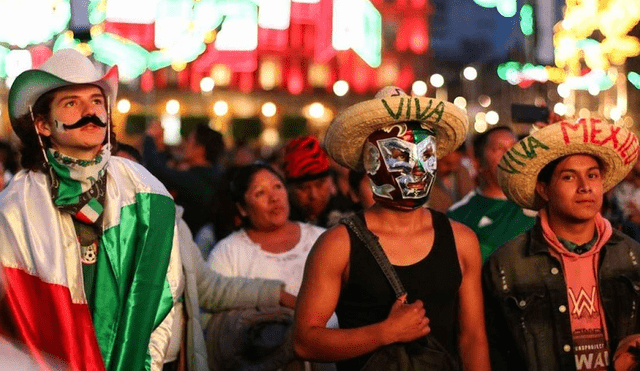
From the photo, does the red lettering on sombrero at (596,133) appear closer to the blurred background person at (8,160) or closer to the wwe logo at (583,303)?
the wwe logo at (583,303)

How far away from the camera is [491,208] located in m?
7.98

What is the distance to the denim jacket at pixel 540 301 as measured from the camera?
16.9 ft

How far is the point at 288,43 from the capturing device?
43.9 m

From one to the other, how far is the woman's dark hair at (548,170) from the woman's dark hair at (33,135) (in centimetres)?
236

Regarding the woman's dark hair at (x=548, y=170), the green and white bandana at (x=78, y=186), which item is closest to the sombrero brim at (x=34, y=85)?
the green and white bandana at (x=78, y=186)

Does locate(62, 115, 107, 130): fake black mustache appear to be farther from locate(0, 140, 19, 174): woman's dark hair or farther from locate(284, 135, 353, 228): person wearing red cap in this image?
locate(0, 140, 19, 174): woman's dark hair

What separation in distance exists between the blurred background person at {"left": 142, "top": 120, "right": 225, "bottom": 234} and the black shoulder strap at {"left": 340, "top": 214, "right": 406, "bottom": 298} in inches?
162

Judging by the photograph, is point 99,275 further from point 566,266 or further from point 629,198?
point 629,198

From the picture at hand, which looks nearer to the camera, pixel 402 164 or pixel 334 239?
pixel 334 239

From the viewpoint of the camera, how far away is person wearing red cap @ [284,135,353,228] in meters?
8.42

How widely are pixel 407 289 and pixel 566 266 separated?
89 centimetres

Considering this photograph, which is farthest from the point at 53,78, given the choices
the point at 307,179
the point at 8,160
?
the point at 8,160

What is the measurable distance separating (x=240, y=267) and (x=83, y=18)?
257 inches

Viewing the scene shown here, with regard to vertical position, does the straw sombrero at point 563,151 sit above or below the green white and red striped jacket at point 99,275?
above
